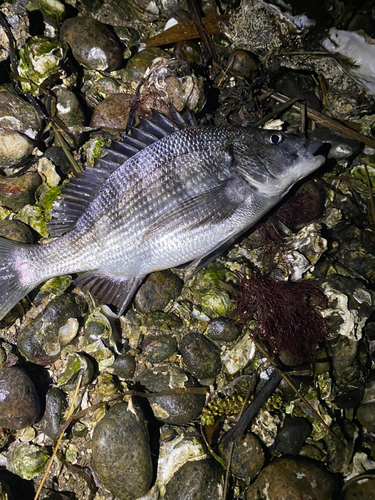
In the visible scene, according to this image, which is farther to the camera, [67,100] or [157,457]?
[67,100]

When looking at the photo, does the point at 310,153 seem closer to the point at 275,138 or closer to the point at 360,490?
the point at 275,138

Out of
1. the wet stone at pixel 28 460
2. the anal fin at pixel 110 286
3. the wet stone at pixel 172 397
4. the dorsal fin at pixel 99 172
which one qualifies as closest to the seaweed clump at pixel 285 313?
the wet stone at pixel 172 397

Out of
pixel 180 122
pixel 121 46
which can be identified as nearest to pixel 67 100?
pixel 121 46

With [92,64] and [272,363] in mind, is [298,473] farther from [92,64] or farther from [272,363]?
[92,64]

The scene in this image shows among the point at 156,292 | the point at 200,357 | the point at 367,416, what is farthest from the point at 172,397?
the point at 367,416

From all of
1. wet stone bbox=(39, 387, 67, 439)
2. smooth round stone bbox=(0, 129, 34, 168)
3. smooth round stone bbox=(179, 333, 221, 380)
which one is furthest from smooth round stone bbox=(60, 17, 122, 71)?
wet stone bbox=(39, 387, 67, 439)

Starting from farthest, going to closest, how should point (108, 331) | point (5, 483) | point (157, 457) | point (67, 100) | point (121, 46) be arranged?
point (121, 46) < point (67, 100) < point (108, 331) < point (157, 457) < point (5, 483)

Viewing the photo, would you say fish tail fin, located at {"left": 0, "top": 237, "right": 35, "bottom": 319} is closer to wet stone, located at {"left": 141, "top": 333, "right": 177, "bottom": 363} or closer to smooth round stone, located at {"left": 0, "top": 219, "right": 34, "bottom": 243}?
smooth round stone, located at {"left": 0, "top": 219, "right": 34, "bottom": 243}
